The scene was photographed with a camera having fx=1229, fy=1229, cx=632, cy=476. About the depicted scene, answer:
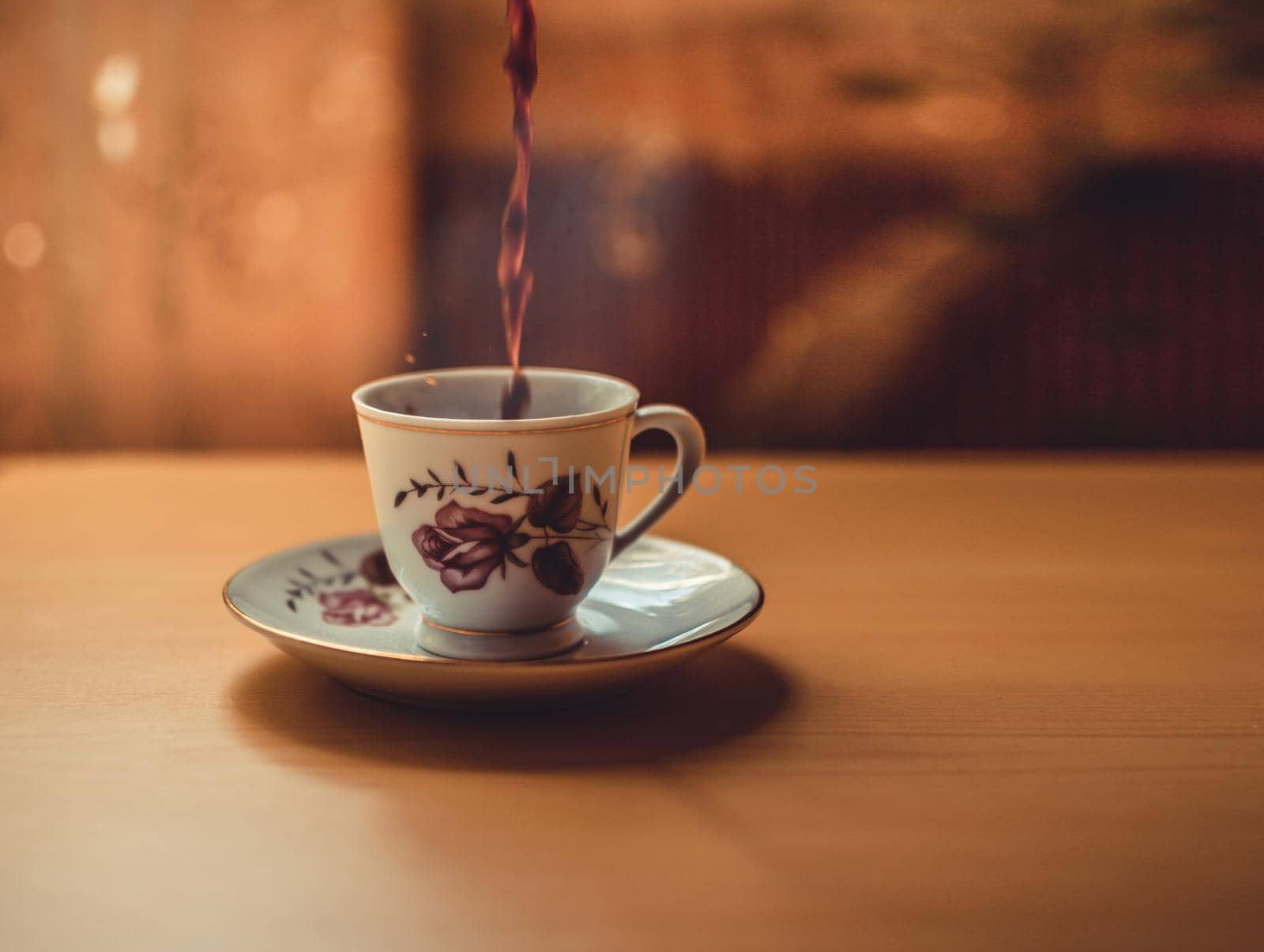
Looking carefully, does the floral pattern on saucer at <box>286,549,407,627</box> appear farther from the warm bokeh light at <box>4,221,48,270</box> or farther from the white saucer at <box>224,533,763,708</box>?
the warm bokeh light at <box>4,221,48,270</box>

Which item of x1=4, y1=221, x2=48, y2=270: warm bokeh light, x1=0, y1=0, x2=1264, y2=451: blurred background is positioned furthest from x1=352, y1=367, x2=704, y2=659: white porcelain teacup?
x1=4, y1=221, x2=48, y2=270: warm bokeh light

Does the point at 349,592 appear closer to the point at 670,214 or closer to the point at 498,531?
the point at 498,531

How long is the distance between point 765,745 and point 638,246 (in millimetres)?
771

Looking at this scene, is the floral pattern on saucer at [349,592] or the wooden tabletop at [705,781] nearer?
the wooden tabletop at [705,781]

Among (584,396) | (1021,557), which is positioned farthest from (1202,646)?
(584,396)

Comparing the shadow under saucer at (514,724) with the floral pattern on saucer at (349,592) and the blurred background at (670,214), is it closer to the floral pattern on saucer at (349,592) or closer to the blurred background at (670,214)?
the floral pattern on saucer at (349,592)

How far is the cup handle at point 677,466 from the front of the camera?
58cm

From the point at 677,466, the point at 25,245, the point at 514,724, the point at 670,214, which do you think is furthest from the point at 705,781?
the point at 25,245

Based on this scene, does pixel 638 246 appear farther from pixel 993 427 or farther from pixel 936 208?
pixel 993 427

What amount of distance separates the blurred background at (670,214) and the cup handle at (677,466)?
0.59 metres

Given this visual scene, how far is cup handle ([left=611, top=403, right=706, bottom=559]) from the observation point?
0.58m

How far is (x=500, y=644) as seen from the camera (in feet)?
1.70

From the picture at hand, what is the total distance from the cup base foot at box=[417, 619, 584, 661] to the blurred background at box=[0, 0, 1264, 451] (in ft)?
2.15

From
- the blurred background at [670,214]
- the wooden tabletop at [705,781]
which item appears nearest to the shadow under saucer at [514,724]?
the wooden tabletop at [705,781]
